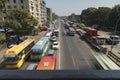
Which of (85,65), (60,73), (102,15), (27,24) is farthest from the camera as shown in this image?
(102,15)

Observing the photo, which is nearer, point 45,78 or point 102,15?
point 45,78

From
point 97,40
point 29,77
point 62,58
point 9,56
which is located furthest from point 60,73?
point 97,40

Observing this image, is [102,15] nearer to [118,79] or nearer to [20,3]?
[20,3]

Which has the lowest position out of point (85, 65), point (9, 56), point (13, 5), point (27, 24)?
point (85, 65)

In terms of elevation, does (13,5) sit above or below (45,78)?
above

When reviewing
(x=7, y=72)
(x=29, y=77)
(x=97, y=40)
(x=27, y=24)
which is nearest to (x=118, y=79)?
(x=29, y=77)

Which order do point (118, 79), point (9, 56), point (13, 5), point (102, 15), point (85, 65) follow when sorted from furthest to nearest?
1. point (102, 15)
2. point (13, 5)
3. point (85, 65)
4. point (9, 56)
5. point (118, 79)

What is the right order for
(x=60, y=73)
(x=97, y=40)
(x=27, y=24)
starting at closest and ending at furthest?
(x=60, y=73), (x=97, y=40), (x=27, y=24)

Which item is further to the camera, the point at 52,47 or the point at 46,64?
the point at 52,47

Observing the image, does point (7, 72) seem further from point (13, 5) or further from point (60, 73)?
point (13, 5)
